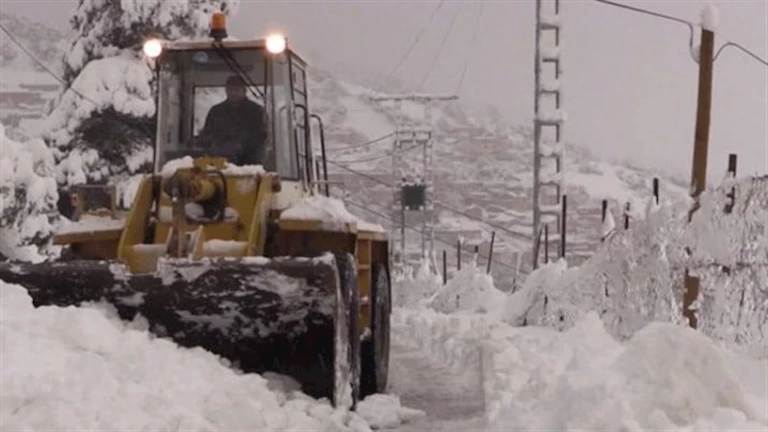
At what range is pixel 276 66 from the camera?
800cm

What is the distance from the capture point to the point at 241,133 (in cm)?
795

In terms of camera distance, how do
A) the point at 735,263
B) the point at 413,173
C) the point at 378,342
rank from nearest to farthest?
the point at 735,263 < the point at 378,342 < the point at 413,173

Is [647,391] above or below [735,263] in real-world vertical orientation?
below

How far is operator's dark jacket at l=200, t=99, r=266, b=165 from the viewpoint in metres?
7.90

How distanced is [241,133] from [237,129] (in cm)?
5

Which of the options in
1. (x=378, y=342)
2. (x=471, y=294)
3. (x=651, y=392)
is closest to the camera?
(x=651, y=392)

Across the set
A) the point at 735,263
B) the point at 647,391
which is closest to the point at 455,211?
the point at 735,263

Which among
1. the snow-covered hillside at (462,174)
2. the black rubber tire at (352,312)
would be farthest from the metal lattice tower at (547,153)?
the black rubber tire at (352,312)

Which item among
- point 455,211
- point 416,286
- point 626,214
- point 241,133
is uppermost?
point 241,133

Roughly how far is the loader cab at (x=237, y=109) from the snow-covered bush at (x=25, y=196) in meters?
14.2

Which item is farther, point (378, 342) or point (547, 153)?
point (547, 153)

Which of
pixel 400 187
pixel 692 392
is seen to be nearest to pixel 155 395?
pixel 692 392

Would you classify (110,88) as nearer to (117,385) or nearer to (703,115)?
(703,115)

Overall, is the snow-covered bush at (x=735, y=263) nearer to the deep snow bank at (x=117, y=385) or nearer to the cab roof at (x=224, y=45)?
the deep snow bank at (x=117, y=385)
